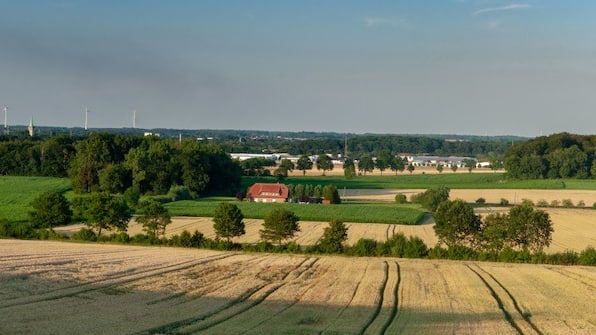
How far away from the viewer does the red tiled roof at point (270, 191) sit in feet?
300

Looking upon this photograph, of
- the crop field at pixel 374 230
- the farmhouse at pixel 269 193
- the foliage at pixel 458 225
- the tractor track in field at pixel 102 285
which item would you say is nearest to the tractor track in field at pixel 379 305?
the tractor track in field at pixel 102 285

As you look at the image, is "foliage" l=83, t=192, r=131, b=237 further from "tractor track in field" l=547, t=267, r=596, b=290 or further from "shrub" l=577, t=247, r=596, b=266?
"shrub" l=577, t=247, r=596, b=266

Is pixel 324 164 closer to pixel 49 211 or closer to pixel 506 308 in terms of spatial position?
pixel 49 211

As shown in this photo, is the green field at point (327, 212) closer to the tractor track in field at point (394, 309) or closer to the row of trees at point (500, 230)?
the row of trees at point (500, 230)

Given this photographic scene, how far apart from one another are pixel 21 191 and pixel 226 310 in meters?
71.1

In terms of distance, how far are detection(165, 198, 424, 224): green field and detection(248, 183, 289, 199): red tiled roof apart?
914 centimetres

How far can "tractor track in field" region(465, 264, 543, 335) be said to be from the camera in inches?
1027

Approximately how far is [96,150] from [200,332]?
8414 cm

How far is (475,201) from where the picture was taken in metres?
93.5

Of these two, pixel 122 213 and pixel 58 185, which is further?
pixel 58 185

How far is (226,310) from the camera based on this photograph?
2777cm

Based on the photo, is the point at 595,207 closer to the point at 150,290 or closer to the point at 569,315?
the point at 569,315

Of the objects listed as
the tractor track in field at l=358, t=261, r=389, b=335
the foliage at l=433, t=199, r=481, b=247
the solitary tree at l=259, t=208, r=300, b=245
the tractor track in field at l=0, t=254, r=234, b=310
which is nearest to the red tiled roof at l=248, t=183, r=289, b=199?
the solitary tree at l=259, t=208, r=300, b=245

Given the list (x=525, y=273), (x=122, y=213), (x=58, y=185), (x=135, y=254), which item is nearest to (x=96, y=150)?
(x=58, y=185)
